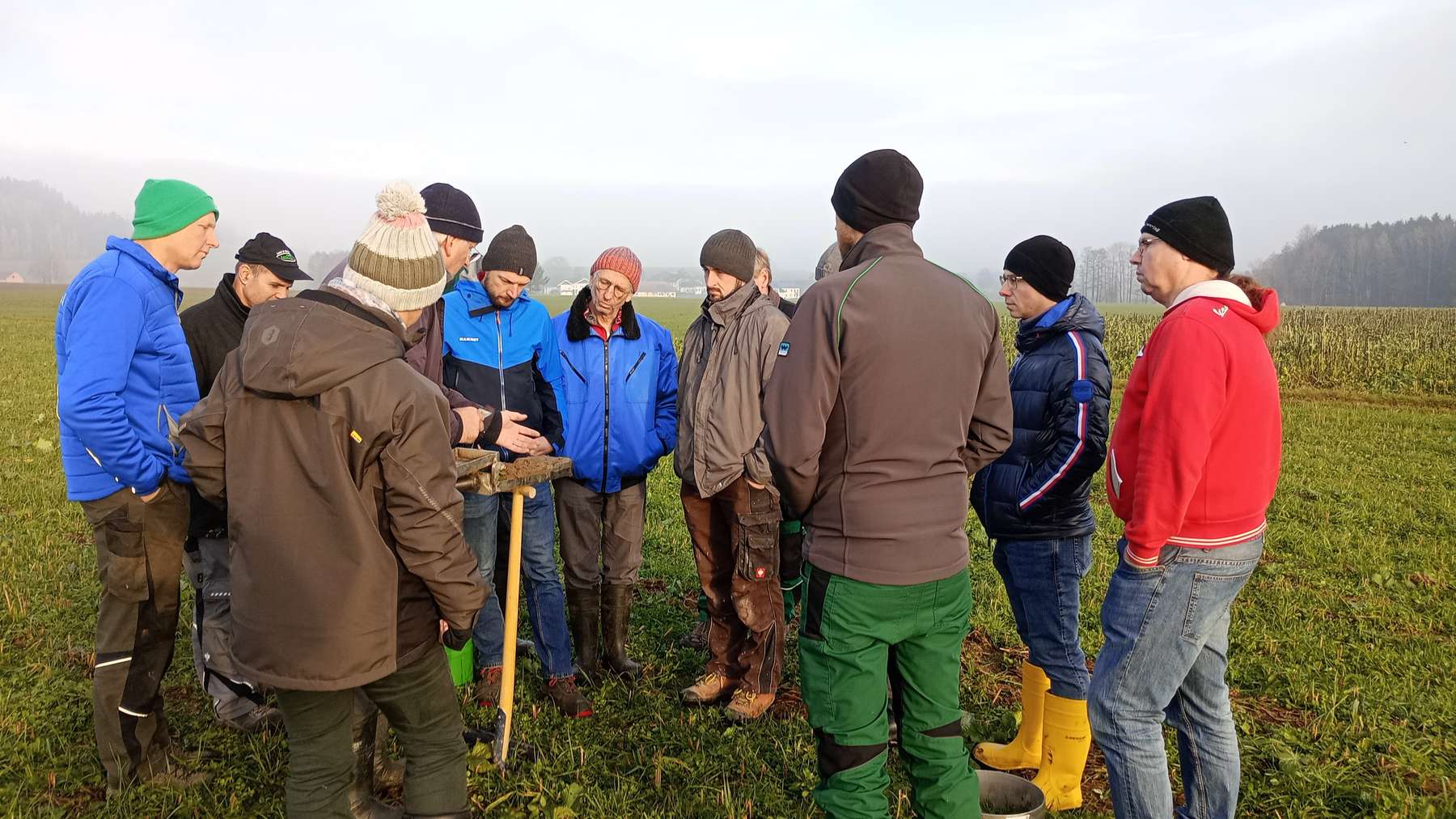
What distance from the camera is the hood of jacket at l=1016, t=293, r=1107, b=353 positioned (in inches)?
153

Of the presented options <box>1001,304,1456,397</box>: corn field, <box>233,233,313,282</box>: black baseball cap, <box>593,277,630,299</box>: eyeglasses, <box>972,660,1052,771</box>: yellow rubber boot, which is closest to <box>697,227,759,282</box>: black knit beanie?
<box>593,277,630,299</box>: eyeglasses

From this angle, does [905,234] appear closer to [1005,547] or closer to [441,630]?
[1005,547]

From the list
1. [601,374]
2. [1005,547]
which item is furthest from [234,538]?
[1005,547]

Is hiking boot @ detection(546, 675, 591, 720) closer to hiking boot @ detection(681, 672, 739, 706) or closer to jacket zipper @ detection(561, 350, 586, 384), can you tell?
hiking boot @ detection(681, 672, 739, 706)

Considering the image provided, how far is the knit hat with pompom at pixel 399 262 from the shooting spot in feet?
9.24

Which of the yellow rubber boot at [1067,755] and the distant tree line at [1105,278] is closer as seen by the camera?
the yellow rubber boot at [1067,755]

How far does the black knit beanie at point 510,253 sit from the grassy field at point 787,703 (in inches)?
99.6

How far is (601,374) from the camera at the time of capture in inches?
196

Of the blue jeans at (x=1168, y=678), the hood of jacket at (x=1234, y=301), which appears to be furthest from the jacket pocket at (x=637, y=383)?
the hood of jacket at (x=1234, y=301)

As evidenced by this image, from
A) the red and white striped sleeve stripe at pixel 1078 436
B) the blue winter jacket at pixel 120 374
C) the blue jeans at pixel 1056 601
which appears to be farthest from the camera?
the blue jeans at pixel 1056 601

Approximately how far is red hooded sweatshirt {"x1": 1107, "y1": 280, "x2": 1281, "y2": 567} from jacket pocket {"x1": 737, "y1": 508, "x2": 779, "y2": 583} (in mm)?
2326

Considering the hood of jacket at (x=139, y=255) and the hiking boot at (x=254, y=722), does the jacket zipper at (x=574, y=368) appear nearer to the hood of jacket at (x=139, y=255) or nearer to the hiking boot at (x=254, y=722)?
the hood of jacket at (x=139, y=255)

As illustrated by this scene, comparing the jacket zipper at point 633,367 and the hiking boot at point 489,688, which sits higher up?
the jacket zipper at point 633,367

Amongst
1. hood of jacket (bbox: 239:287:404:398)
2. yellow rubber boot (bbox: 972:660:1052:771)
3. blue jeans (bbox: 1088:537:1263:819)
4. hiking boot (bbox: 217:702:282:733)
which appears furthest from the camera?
hiking boot (bbox: 217:702:282:733)
